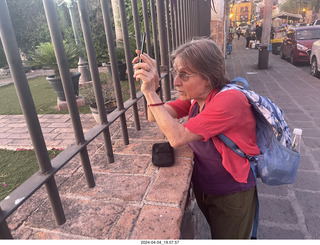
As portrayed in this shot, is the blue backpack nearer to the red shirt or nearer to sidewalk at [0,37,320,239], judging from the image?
the red shirt

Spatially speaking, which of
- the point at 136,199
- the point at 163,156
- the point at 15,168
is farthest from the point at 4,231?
the point at 15,168

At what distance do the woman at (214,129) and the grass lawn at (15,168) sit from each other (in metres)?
1.89

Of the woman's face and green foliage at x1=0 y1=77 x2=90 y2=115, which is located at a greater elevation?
the woman's face

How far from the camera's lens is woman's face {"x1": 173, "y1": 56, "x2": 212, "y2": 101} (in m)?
1.61

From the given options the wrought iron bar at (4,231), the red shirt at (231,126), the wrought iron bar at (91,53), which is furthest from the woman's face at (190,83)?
the wrought iron bar at (4,231)

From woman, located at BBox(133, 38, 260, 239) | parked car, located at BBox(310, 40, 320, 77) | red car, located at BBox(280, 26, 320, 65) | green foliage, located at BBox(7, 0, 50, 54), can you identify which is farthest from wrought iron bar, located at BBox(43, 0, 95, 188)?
green foliage, located at BBox(7, 0, 50, 54)

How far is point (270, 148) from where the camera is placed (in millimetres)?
1584

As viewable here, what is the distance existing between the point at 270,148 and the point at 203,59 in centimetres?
72

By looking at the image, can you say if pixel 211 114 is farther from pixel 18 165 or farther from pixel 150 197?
pixel 18 165

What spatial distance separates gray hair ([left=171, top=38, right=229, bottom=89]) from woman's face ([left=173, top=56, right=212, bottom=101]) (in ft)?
0.09

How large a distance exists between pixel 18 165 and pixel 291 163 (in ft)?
9.71

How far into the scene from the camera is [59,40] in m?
1.21

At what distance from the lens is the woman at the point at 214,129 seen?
1452 mm

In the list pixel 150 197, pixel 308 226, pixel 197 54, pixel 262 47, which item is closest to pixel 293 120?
pixel 308 226
